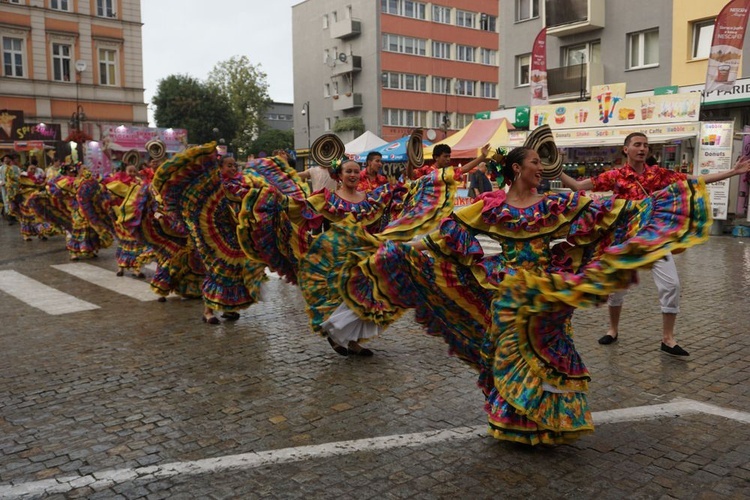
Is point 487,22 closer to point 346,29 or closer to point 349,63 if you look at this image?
point 346,29

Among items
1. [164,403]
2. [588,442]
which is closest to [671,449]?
[588,442]

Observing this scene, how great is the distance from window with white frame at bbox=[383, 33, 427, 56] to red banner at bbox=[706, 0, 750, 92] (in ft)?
118

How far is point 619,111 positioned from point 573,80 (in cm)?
660

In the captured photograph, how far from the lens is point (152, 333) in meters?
7.14

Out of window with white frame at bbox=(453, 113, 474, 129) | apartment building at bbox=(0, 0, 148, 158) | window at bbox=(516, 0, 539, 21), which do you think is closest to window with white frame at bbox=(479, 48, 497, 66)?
window with white frame at bbox=(453, 113, 474, 129)

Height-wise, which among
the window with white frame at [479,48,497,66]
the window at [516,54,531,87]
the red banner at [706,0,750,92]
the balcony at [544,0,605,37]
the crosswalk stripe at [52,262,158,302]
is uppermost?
the window with white frame at [479,48,497,66]

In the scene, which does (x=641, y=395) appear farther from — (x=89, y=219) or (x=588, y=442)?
(x=89, y=219)

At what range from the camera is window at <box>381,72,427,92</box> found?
5012cm

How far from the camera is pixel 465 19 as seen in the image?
5372cm

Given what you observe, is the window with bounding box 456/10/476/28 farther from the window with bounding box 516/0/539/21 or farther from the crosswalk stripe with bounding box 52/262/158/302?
the crosswalk stripe with bounding box 52/262/158/302

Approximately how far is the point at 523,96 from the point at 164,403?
77.9ft

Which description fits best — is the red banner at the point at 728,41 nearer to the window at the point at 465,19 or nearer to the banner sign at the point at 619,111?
the banner sign at the point at 619,111

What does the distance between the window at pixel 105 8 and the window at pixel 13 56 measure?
194 inches

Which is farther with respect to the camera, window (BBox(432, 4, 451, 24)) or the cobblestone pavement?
window (BBox(432, 4, 451, 24))
